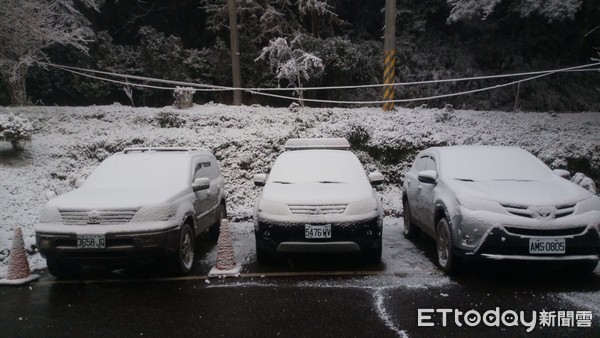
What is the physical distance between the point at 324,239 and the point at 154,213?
217 centimetres

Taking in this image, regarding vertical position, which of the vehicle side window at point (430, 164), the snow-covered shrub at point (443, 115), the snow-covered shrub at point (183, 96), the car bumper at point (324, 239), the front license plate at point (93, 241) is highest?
the snow-covered shrub at point (183, 96)

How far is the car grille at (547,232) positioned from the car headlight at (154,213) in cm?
411

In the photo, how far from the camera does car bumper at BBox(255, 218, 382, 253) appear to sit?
5.70 metres

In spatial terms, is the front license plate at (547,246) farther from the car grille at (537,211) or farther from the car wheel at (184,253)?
the car wheel at (184,253)

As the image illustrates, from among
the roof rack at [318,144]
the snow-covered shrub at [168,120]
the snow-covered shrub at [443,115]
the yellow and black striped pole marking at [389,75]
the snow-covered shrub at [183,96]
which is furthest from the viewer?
the snow-covered shrub at [183,96]

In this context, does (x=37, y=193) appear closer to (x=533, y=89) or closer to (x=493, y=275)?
(x=493, y=275)

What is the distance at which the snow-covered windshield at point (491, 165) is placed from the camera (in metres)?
6.32

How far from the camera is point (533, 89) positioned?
1805cm

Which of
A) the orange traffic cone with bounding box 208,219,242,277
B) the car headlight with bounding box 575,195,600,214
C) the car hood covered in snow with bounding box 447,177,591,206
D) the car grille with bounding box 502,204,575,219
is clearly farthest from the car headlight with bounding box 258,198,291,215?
the car headlight with bounding box 575,195,600,214

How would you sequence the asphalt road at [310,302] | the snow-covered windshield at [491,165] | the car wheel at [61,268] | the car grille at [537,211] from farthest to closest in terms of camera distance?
the snow-covered windshield at [491,165]
the car wheel at [61,268]
the car grille at [537,211]
the asphalt road at [310,302]

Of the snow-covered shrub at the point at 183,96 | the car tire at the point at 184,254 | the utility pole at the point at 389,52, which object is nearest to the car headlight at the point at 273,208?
the car tire at the point at 184,254

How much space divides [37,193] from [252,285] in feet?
22.2

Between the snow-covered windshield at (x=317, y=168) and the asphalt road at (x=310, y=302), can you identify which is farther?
the snow-covered windshield at (x=317, y=168)

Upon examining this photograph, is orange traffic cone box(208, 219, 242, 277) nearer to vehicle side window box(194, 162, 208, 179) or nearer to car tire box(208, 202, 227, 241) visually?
vehicle side window box(194, 162, 208, 179)
